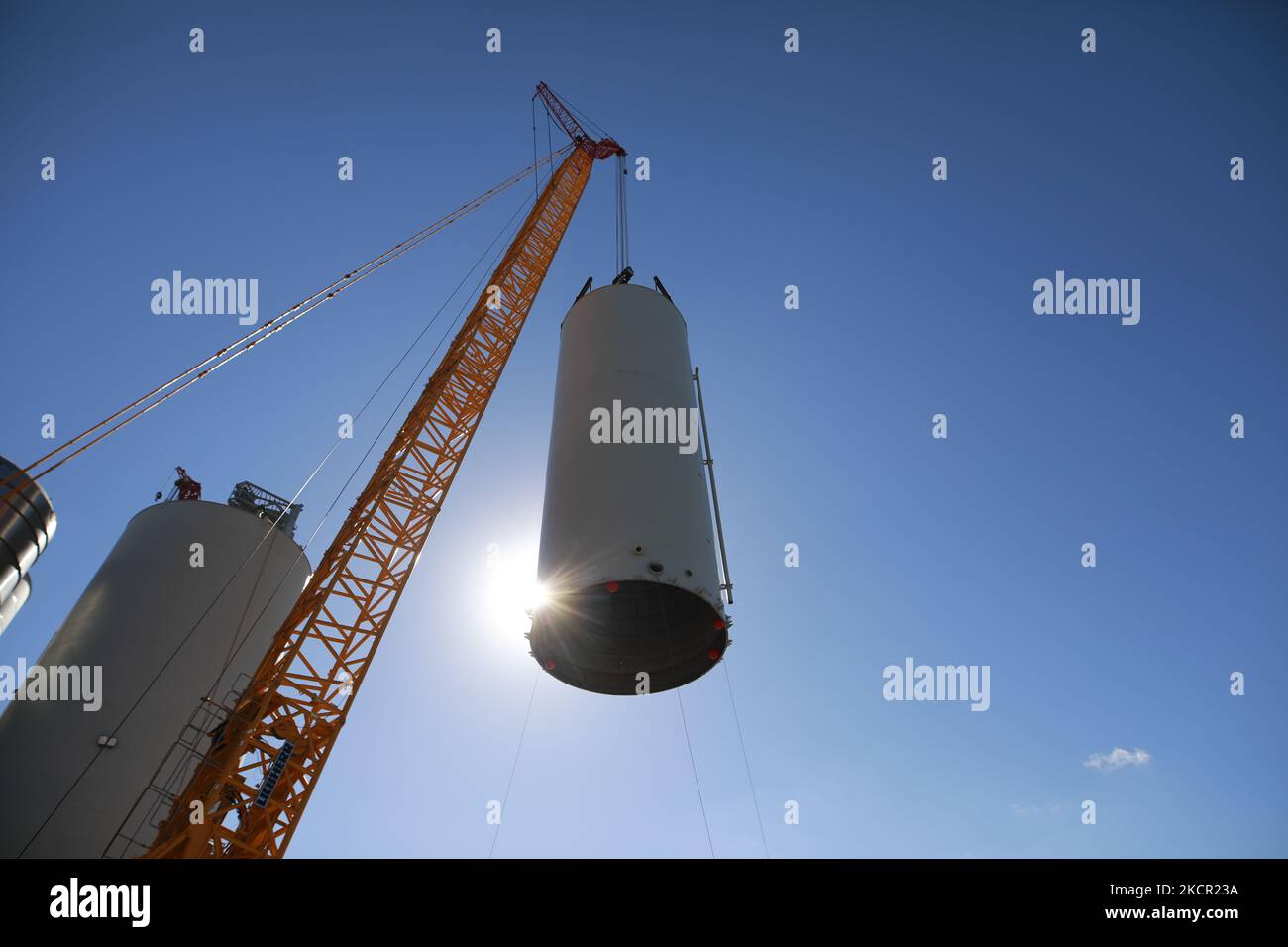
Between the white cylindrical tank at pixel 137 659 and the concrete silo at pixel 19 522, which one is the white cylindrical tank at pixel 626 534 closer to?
the concrete silo at pixel 19 522

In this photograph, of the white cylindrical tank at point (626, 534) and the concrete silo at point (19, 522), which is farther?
the concrete silo at point (19, 522)

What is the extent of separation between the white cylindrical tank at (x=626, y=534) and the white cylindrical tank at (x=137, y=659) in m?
13.1

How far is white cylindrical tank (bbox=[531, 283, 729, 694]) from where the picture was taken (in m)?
12.5

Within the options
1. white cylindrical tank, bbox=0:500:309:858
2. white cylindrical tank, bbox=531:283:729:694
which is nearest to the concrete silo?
white cylindrical tank, bbox=0:500:309:858

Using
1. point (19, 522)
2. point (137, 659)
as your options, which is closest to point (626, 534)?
point (19, 522)

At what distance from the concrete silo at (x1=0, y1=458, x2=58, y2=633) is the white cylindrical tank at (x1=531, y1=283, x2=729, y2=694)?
12.3 m

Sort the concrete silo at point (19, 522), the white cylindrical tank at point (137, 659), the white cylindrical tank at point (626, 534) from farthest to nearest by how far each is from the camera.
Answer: the white cylindrical tank at point (137, 659)
the concrete silo at point (19, 522)
the white cylindrical tank at point (626, 534)

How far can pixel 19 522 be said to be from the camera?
1602 cm

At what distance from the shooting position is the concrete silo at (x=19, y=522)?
15773 mm

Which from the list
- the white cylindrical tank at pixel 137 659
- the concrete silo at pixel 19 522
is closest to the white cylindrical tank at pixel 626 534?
the concrete silo at pixel 19 522

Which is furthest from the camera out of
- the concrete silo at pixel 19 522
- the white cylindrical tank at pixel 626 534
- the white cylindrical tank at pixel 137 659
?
the white cylindrical tank at pixel 137 659
